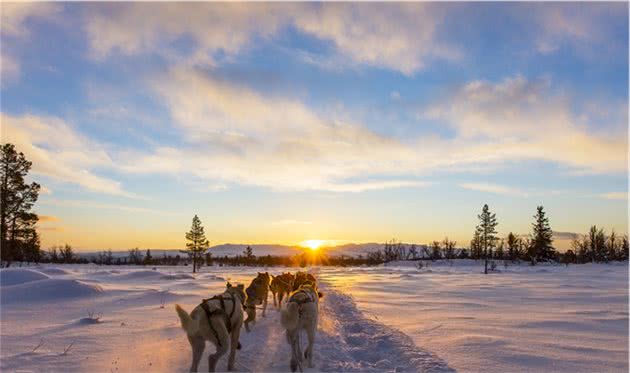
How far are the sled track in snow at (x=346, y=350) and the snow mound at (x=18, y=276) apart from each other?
40.9 feet

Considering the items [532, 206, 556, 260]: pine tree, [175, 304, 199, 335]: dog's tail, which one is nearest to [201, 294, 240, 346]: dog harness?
[175, 304, 199, 335]: dog's tail

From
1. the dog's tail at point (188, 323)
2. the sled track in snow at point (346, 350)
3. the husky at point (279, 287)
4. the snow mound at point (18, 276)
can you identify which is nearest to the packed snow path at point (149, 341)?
the sled track in snow at point (346, 350)

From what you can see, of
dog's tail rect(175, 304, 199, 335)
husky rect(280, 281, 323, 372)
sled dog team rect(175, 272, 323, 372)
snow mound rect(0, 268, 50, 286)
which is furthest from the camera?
snow mound rect(0, 268, 50, 286)

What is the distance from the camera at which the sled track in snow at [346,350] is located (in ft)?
20.2

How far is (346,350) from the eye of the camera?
7355 millimetres

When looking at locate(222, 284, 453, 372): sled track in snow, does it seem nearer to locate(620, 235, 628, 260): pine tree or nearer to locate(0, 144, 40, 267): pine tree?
locate(0, 144, 40, 267): pine tree

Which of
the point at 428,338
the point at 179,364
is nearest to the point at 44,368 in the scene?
the point at 179,364

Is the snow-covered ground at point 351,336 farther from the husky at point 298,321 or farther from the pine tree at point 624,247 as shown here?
the pine tree at point 624,247

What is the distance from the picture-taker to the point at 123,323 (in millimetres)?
9523

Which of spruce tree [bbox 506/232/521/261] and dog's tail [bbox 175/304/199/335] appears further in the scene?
spruce tree [bbox 506/232/521/261]

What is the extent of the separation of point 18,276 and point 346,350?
651 inches

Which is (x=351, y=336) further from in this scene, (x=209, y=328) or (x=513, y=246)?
(x=513, y=246)

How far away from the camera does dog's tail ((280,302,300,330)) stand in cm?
604

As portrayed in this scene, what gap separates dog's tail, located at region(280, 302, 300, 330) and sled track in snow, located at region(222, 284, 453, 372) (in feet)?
2.26
